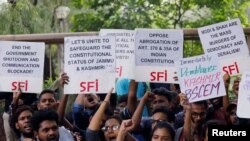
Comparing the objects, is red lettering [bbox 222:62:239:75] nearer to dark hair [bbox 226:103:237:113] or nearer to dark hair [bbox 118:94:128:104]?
dark hair [bbox 226:103:237:113]

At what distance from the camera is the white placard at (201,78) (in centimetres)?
645

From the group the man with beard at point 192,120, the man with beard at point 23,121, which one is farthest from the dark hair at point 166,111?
the man with beard at point 23,121

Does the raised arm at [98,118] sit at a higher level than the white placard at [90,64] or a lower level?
lower

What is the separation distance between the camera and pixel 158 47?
706 centimetres

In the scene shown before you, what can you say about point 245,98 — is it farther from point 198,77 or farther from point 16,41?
point 16,41

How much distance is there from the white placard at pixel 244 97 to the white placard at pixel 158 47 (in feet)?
2.58

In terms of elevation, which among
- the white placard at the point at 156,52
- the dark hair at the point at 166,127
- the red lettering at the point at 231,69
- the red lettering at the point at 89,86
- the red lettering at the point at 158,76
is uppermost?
the white placard at the point at 156,52

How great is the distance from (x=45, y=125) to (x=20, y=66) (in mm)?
992

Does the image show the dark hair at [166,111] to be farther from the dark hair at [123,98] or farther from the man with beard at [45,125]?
the man with beard at [45,125]

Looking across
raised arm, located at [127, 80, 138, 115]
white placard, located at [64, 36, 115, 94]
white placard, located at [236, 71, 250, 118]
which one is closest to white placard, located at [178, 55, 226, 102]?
white placard, located at [236, 71, 250, 118]

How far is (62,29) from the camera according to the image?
1942 centimetres

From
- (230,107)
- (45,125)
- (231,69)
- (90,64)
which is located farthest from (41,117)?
(231,69)

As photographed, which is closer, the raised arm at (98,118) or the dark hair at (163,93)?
the raised arm at (98,118)

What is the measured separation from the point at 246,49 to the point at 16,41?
80.9 inches
